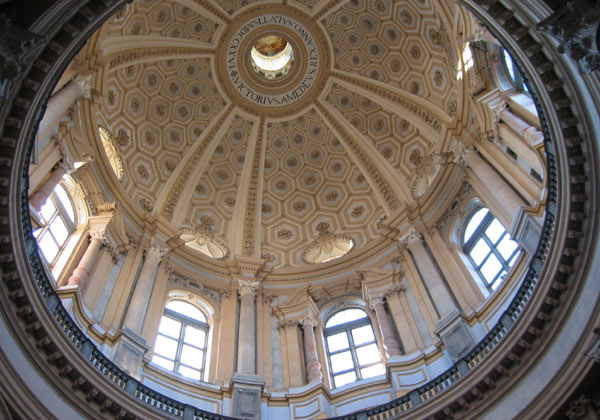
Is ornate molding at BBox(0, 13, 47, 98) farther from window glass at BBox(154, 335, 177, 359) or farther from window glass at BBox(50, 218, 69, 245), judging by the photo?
window glass at BBox(154, 335, 177, 359)

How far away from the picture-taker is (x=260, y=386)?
56.4 feet

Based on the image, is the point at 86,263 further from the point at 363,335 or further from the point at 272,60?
the point at 272,60

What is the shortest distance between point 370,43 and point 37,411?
72.6ft

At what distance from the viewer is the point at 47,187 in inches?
645

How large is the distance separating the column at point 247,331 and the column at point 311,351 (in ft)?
5.88

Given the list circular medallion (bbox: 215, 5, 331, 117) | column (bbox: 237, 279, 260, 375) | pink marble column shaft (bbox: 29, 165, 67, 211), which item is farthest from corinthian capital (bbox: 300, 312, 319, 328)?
circular medallion (bbox: 215, 5, 331, 117)

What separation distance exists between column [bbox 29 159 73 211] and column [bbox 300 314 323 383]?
9.60m

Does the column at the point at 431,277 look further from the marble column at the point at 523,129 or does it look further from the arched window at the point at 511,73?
the arched window at the point at 511,73

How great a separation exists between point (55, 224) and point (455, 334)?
1284cm

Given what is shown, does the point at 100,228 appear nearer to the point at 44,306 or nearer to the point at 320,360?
the point at 44,306

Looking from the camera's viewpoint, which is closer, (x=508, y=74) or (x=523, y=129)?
(x=523, y=129)

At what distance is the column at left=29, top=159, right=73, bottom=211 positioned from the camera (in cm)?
1546

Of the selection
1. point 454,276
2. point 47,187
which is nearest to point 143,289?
point 47,187

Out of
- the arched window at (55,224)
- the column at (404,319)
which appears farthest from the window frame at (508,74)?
the arched window at (55,224)
